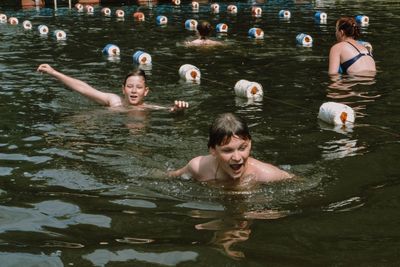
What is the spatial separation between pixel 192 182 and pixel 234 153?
780 mm

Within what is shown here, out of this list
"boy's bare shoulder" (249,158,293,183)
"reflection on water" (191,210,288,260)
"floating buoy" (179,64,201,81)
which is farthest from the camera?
"floating buoy" (179,64,201,81)

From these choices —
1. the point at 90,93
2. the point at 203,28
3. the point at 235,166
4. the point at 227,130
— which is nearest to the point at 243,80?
the point at 90,93

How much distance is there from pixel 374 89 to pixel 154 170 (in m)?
5.32

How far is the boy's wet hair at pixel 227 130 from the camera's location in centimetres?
482

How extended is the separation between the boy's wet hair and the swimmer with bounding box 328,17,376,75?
234 inches

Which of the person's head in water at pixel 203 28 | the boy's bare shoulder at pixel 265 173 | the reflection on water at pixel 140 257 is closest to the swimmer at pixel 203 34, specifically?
the person's head in water at pixel 203 28

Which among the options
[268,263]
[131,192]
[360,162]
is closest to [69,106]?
[131,192]

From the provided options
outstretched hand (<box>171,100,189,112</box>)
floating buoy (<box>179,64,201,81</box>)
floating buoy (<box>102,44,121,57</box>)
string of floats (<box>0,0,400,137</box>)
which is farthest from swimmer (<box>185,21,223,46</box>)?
outstretched hand (<box>171,100,189,112</box>)

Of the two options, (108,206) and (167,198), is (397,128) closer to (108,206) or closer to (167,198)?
(167,198)

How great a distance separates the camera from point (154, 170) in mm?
5965

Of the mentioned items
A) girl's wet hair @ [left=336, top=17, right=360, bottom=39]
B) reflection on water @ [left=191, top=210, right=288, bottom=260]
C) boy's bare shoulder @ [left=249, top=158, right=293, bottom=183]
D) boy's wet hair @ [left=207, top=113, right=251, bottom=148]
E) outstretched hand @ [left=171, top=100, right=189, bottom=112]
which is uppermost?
girl's wet hair @ [left=336, top=17, right=360, bottom=39]

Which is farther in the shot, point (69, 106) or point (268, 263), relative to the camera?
point (69, 106)

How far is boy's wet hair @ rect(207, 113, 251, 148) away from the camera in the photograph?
15.8 ft

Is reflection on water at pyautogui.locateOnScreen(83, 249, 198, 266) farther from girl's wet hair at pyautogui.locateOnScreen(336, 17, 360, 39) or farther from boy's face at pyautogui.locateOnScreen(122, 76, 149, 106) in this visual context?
girl's wet hair at pyautogui.locateOnScreen(336, 17, 360, 39)
